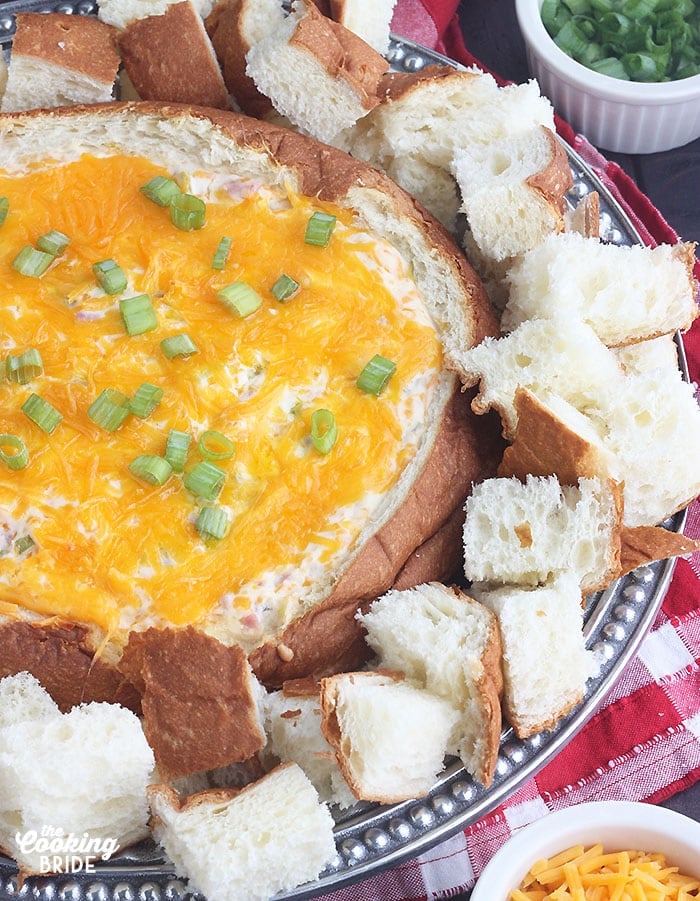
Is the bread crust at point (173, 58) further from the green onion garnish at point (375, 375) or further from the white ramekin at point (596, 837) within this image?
the white ramekin at point (596, 837)

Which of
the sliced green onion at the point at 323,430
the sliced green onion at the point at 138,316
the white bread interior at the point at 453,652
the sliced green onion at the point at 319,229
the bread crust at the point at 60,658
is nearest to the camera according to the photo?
the white bread interior at the point at 453,652

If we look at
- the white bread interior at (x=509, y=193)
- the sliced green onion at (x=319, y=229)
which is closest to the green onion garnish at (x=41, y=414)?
the sliced green onion at (x=319, y=229)

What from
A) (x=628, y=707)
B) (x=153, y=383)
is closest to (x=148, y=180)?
(x=153, y=383)

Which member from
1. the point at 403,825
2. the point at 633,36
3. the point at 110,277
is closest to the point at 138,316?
the point at 110,277

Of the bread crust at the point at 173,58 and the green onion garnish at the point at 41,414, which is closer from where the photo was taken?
the green onion garnish at the point at 41,414

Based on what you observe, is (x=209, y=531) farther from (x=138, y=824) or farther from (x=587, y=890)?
(x=587, y=890)

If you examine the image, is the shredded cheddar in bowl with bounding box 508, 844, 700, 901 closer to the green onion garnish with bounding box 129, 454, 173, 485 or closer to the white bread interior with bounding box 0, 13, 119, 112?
the green onion garnish with bounding box 129, 454, 173, 485
